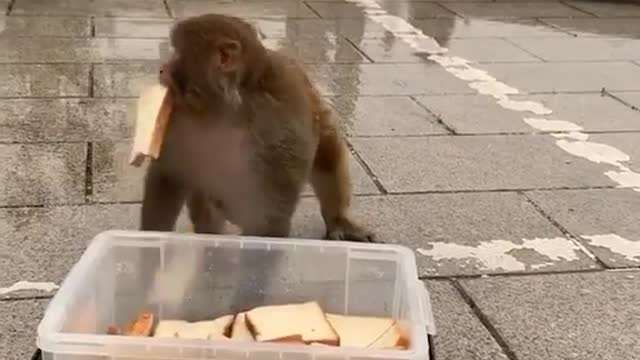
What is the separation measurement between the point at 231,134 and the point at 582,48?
3372mm

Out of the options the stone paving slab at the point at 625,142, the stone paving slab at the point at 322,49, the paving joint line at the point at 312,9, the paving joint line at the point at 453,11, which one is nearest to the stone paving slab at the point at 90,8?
the paving joint line at the point at 312,9

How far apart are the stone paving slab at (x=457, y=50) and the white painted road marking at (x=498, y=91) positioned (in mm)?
62

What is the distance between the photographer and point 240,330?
174 centimetres

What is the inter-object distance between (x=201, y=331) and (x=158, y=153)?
387 millimetres

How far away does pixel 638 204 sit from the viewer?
2.85 meters

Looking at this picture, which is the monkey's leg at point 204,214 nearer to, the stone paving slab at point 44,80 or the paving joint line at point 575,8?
the stone paving slab at point 44,80

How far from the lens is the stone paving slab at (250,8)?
17.9ft

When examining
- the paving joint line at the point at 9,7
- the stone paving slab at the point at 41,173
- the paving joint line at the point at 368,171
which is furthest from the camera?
the paving joint line at the point at 9,7

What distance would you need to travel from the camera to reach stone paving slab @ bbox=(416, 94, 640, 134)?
357 centimetres

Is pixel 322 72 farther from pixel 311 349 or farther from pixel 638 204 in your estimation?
pixel 311 349

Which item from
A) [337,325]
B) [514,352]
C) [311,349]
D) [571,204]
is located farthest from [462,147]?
[311,349]

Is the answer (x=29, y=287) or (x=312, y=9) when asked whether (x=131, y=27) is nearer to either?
(x=312, y=9)

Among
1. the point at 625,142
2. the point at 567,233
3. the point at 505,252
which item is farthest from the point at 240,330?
the point at 625,142

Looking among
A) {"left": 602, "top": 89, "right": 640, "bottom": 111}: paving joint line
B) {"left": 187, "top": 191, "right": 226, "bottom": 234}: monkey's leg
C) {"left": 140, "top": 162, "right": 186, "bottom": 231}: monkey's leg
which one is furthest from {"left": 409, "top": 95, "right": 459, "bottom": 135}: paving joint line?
{"left": 140, "top": 162, "right": 186, "bottom": 231}: monkey's leg
